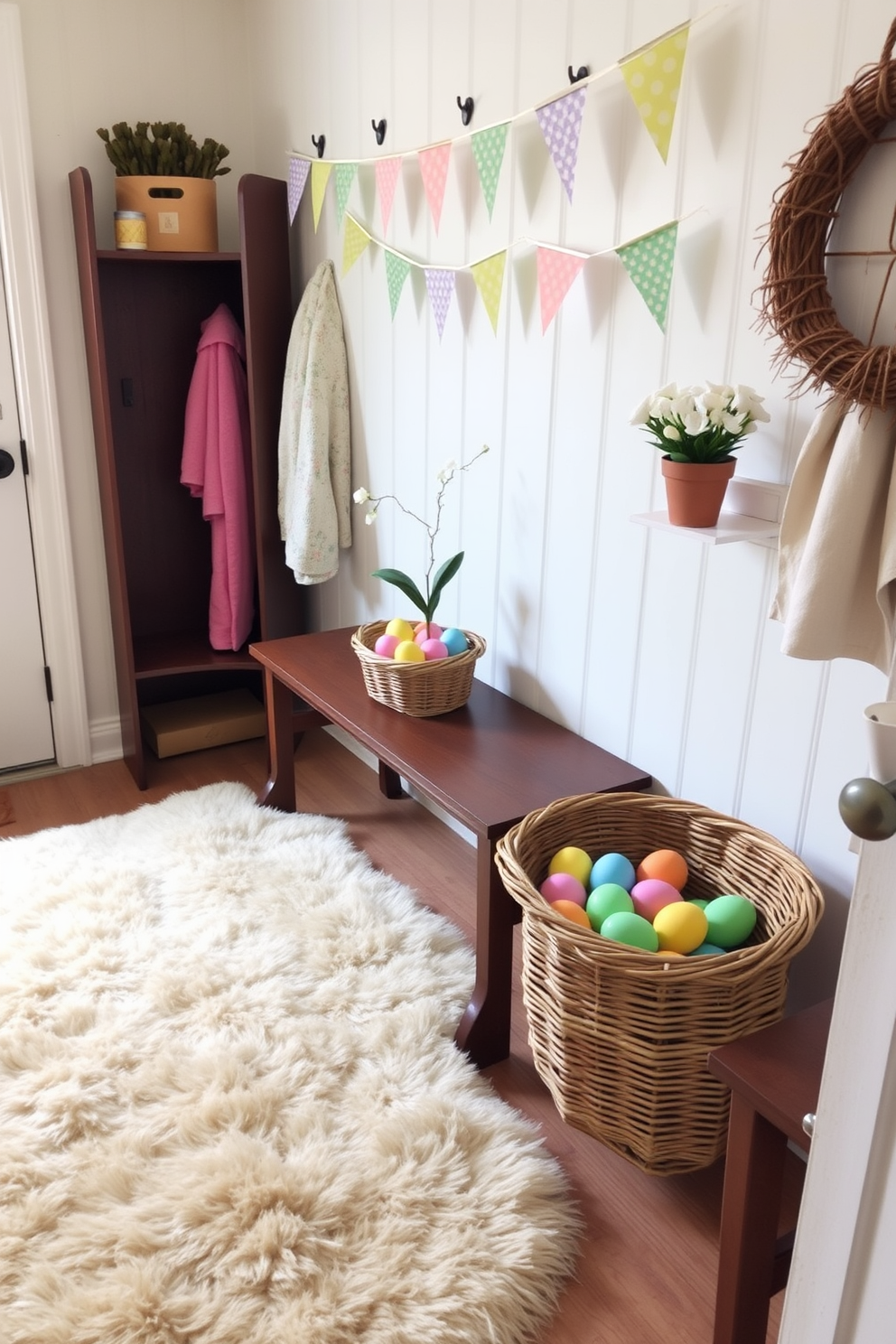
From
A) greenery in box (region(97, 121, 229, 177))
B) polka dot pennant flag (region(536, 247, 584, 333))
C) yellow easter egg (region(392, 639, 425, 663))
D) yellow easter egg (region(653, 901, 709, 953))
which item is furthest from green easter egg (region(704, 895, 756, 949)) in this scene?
greenery in box (region(97, 121, 229, 177))

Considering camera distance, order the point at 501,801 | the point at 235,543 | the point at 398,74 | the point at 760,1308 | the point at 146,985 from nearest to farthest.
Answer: the point at 760,1308 < the point at 501,801 < the point at 146,985 < the point at 398,74 < the point at 235,543

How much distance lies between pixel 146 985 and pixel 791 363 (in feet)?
5.46

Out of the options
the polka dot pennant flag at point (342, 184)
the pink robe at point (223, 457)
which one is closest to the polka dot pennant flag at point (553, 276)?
the polka dot pennant flag at point (342, 184)

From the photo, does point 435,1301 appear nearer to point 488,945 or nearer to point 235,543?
point 488,945

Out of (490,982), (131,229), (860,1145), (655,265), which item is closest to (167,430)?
(131,229)

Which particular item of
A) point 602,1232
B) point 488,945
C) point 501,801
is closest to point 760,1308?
point 602,1232

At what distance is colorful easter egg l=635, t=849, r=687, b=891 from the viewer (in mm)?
1793

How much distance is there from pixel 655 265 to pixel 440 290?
705 millimetres

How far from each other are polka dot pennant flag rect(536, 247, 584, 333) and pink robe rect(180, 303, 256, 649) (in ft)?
4.20

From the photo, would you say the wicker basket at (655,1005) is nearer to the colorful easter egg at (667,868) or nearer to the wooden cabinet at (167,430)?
the colorful easter egg at (667,868)

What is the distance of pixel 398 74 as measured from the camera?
245cm

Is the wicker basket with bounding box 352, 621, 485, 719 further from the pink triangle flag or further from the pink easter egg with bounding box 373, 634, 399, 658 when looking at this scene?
the pink triangle flag

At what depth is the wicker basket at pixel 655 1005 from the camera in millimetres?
1479

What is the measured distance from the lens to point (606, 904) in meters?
1.70
